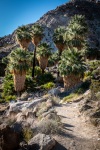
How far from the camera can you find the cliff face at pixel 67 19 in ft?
367

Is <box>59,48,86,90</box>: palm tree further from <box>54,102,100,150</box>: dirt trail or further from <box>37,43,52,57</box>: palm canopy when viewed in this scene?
<box>54,102,100,150</box>: dirt trail

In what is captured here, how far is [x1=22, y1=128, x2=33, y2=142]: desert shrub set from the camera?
14916mm

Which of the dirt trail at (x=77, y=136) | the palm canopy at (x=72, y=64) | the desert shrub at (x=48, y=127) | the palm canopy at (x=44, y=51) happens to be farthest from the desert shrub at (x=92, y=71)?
the desert shrub at (x=48, y=127)

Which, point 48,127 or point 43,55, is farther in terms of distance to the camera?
point 43,55

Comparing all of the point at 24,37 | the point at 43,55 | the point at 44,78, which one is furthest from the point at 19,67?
the point at 24,37

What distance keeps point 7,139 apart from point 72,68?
1118 inches

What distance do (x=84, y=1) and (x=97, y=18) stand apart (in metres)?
15.7

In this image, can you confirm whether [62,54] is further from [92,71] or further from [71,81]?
[71,81]

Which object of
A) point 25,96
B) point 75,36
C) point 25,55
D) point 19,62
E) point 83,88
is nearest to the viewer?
point 83,88

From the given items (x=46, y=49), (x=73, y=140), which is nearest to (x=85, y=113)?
(x=73, y=140)

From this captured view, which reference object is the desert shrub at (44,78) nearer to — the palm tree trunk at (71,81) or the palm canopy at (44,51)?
the palm canopy at (44,51)

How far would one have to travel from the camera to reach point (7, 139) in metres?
13.5

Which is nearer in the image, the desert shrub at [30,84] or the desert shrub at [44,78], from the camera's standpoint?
the desert shrub at [30,84]

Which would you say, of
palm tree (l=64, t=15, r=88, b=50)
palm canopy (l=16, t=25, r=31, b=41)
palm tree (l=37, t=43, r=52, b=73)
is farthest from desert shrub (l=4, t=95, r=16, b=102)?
palm canopy (l=16, t=25, r=31, b=41)
